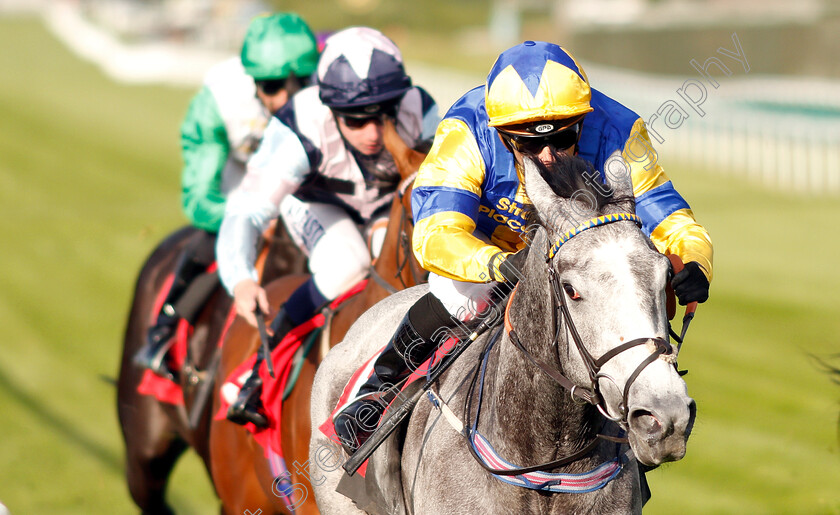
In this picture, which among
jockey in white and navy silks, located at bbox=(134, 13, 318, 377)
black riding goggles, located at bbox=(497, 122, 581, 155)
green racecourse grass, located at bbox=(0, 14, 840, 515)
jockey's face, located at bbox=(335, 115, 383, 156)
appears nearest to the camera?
black riding goggles, located at bbox=(497, 122, 581, 155)

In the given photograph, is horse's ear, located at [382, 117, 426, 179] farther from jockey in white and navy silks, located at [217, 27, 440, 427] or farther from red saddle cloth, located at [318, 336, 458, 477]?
red saddle cloth, located at [318, 336, 458, 477]

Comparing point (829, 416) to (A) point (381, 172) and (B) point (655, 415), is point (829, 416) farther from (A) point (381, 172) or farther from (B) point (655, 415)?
(B) point (655, 415)

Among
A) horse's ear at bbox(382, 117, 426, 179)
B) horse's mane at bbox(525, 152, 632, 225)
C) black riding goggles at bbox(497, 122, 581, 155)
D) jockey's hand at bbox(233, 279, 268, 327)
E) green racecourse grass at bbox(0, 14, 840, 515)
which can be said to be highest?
horse's mane at bbox(525, 152, 632, 225)

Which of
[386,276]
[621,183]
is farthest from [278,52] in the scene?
[621,183]

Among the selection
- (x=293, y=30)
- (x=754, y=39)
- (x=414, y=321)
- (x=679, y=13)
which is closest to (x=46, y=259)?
(x=293, y=30)

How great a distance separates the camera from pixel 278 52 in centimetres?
571

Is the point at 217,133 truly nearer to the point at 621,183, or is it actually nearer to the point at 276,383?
the point at 276,383

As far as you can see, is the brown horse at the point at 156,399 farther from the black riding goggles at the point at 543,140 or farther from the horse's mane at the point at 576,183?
the horse's mane at the point at 576,183

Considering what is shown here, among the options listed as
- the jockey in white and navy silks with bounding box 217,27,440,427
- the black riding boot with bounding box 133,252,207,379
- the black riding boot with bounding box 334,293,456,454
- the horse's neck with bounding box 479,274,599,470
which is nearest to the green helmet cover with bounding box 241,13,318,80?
the jockey in white and navy silks with bounding box 217,27,440,427

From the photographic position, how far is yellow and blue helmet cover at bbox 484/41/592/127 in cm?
309

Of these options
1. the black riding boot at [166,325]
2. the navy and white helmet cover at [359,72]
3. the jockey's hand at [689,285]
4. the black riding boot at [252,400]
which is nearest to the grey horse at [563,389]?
the jockey's hand at [689,285]

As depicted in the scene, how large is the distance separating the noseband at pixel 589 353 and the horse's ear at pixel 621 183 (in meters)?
0.07

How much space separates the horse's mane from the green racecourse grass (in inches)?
56.5

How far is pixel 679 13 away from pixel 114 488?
21.6 meters
